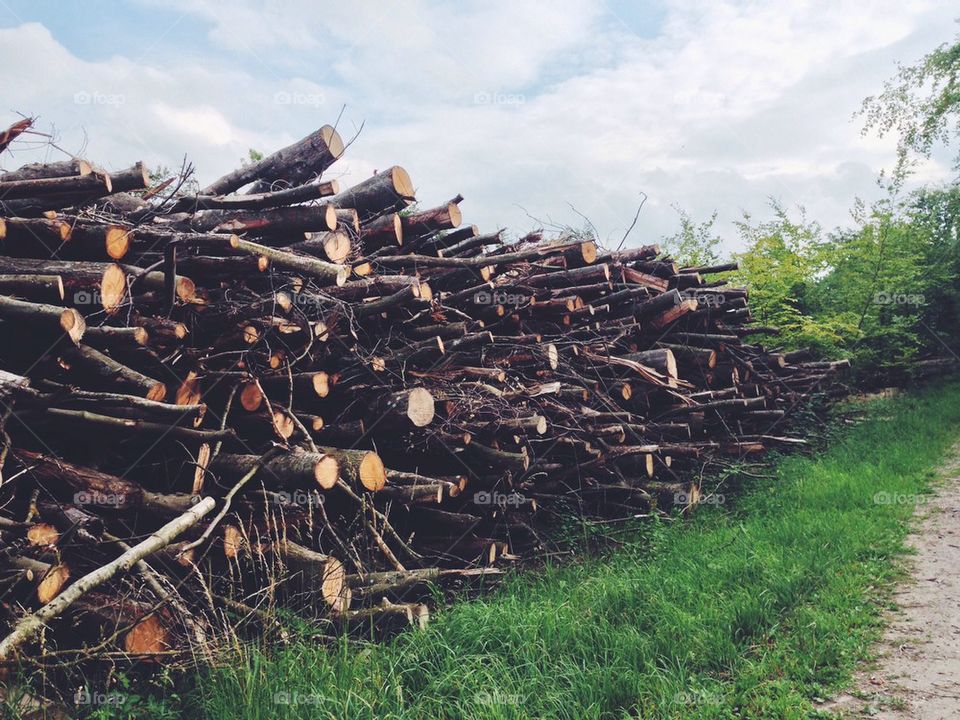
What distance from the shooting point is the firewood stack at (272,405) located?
391 cm

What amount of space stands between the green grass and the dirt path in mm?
139

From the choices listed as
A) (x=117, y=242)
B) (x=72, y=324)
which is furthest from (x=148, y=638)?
(x=117, y=242)

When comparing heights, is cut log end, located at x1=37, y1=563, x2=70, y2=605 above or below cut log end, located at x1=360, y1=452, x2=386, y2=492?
below

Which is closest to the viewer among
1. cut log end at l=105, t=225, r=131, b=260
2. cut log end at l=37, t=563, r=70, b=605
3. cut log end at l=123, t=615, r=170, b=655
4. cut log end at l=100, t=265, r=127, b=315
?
cut log end at l=37, t=563, r=70, b=605

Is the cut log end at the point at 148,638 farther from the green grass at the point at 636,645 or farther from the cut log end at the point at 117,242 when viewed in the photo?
the cut log end at the point at 117,242

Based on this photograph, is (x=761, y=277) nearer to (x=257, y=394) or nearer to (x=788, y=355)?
(x=788, y=355)

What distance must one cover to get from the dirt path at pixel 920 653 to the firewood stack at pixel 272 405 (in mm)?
2356

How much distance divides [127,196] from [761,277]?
36.2ft

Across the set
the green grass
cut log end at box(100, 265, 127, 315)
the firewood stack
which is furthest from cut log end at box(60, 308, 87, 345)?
the green grass

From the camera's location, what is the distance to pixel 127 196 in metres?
5.94

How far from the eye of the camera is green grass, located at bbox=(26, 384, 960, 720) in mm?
3766

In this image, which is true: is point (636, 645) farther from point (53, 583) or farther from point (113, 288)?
point (113, 288)

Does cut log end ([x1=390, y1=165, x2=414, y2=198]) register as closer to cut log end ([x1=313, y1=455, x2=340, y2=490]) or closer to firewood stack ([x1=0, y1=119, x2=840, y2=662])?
firewood stack ([x1=0, y1=119, x2=840, y2=662])

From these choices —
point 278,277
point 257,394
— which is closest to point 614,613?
point 257,394
